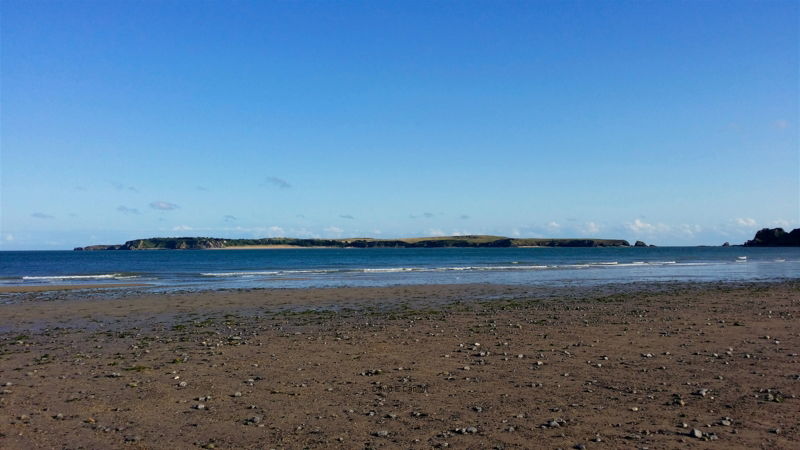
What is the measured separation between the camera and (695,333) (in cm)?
1717

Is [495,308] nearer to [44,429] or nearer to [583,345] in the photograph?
[583,345]

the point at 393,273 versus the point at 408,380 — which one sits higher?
the point at 408,380

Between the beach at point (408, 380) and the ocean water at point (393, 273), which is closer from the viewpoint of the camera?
the beach at point (408, 380)

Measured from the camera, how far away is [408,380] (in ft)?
38.9

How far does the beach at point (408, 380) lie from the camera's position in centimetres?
879

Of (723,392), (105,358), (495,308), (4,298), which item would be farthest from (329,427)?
(4,298)

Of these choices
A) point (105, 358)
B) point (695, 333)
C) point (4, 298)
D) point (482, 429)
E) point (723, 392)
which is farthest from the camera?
point (4, 298)

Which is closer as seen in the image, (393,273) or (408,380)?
(408,380)

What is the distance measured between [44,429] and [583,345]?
1198 centimetres

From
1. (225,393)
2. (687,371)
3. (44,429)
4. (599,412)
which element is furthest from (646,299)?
(44,429)

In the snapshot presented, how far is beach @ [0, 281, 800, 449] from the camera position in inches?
346

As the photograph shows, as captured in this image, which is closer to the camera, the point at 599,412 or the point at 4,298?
the point at 599,412

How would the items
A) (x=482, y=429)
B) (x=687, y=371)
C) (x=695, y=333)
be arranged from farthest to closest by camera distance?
(x=695, y=333)
(x=687, y=371)
(x=482, y=429)

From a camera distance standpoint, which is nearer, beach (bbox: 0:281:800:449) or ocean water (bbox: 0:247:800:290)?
beach (bbox: 0:281:800:449)
